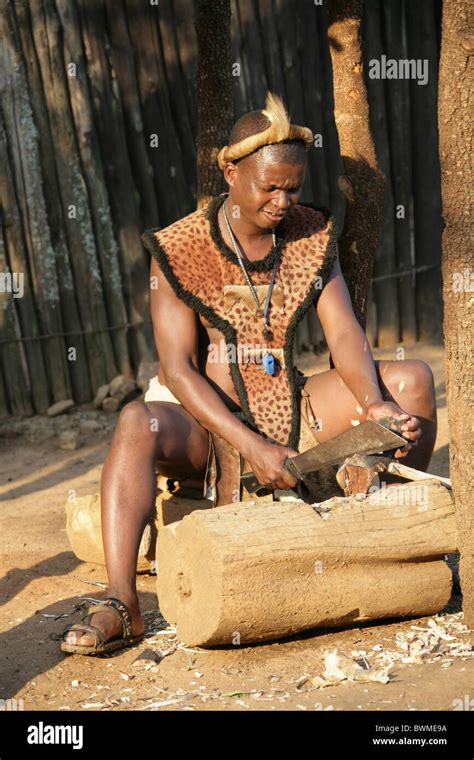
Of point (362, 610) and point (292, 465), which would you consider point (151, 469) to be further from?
point (362, 610)

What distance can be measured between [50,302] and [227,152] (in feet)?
10.1

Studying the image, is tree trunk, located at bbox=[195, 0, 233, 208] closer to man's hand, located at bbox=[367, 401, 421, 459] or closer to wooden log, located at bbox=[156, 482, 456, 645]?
man's hand, located at bbox=[367, 401, 421, 459]

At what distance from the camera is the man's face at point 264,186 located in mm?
4176

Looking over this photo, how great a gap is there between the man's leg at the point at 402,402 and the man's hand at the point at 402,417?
0.48 feet

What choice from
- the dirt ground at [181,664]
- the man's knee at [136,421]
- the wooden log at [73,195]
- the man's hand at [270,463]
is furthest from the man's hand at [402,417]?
the wooden log at [73,195]

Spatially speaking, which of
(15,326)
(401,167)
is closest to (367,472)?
(15,326)

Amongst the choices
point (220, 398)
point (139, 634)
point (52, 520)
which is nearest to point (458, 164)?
point (220, 398)

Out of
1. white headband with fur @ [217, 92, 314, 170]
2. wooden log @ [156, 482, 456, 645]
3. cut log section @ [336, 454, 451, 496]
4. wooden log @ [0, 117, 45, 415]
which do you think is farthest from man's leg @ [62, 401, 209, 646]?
wooden log @ [0, 117, 45, 415]

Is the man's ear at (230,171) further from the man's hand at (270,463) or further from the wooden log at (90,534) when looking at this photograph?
the wooden log at (90,534)

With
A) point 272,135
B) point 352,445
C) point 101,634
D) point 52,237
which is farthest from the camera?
point 52,237

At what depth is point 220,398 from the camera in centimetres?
437

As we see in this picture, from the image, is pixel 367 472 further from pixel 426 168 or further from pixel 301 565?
pixel 426 168

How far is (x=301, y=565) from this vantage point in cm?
364

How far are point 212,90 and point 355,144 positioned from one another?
0.85 m
